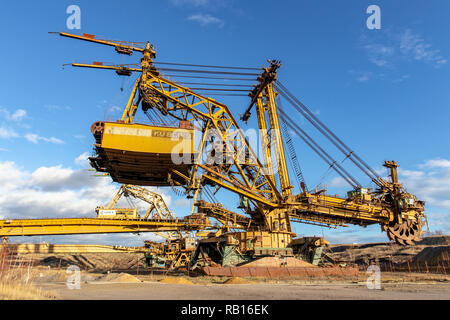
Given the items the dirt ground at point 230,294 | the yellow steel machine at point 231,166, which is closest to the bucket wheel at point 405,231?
the yellow steel machine at point 231,166

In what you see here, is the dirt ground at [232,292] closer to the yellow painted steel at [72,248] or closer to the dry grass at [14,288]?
the dry grass at [14,288]

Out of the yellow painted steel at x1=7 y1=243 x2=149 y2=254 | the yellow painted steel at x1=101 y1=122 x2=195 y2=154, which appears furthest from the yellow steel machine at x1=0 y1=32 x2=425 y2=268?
the yellow painted steel at x1=7 y1=243 x2=149 y2=254

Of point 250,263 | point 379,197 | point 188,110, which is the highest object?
point 188,110

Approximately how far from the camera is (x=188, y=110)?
77.3ft

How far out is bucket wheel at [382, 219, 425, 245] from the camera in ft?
97.4

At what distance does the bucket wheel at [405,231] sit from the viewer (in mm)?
29689

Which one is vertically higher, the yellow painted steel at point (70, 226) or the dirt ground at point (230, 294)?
the yellow painted steel at point (70, 226)

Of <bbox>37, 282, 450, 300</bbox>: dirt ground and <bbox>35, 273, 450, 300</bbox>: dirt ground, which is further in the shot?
<bbox>35, 273, 450, 300</bbox>: dirt ground

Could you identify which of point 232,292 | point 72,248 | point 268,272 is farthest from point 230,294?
point 72,248

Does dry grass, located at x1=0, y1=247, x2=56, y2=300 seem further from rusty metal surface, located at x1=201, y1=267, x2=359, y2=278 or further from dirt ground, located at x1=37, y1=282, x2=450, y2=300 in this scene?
rusty metal surface, located at x1=201, y1=267, x2=359, y2=278

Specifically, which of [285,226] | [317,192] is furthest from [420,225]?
[285,226]
